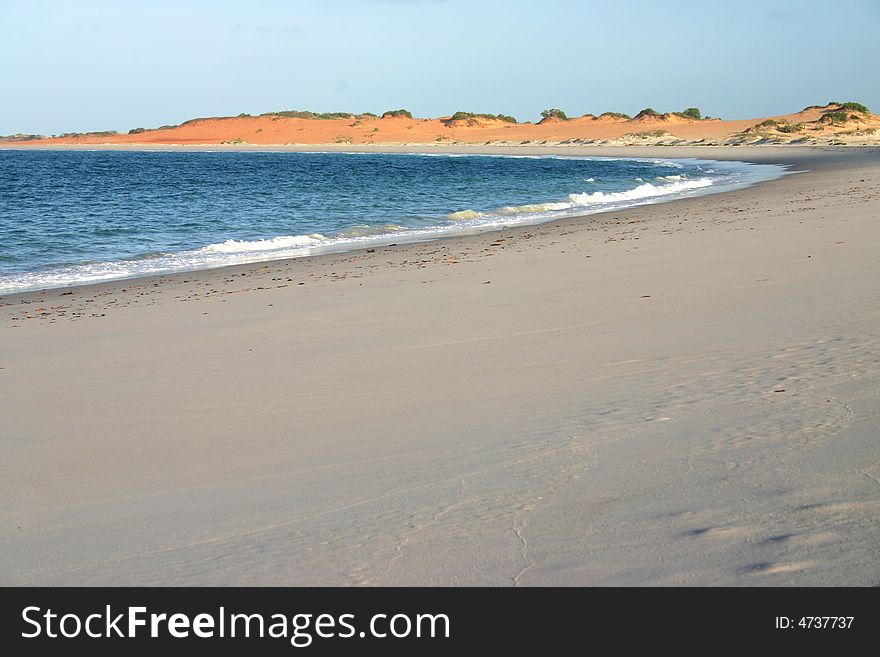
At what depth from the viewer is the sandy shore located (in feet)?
9.82

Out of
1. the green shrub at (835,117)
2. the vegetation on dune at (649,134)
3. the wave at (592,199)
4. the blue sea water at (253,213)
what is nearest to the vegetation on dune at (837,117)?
the green shrub at (835,117)

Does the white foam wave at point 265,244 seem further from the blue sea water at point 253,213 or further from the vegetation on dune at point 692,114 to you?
the vegetation on dune at point 692,114

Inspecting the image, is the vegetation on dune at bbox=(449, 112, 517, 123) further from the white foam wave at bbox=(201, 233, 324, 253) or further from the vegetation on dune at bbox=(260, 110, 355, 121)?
the white foam wave at bbox=(201, 233, 324, 253)

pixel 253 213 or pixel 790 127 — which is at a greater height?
pixel 790 127

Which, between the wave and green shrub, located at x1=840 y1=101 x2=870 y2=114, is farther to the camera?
green shrub, located at x1=840 y1=101 x2=870 y2=114

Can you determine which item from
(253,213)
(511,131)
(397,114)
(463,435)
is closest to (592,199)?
(253,213)

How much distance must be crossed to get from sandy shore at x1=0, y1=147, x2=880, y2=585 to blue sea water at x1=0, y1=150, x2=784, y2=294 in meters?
6.19

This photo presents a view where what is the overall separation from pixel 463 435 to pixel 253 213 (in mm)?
19512

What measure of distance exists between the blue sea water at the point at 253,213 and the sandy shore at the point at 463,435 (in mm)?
6193

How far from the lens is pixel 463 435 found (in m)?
4.29

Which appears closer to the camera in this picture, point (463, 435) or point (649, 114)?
point (463, 435)
